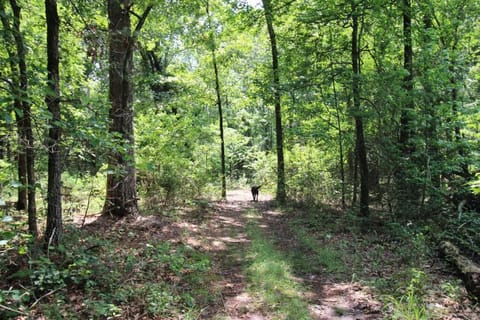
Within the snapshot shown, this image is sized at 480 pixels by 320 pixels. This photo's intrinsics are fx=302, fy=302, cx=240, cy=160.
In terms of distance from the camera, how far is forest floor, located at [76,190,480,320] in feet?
14.0

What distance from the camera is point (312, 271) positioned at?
5.95 meters

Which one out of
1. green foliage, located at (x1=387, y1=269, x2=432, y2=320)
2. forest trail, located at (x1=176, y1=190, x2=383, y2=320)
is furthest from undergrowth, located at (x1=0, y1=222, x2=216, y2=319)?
green foliage, located at (x1=387, y1=269, x2=432, y2=320)

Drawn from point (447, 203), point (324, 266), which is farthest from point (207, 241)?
point (447, 203)

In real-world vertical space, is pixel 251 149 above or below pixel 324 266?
above

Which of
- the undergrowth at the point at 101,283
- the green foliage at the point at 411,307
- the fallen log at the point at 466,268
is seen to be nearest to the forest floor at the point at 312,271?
the green foliage at the point at 411,307

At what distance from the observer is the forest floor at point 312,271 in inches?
168

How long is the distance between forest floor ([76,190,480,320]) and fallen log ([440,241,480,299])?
0.57 feet

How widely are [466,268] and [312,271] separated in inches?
98.8

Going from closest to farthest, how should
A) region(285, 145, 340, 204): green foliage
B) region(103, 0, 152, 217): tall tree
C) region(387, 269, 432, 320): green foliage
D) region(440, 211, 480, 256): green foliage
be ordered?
1. region(387, 269, 432, 320): green foliage
2. region(440, 211, 480, 256): green foliage
3. region(103, 0, 152, 217): tall tree
4. region(285, 145, 340, 204): green foliage

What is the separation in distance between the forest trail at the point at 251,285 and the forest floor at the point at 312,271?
0.01 metres

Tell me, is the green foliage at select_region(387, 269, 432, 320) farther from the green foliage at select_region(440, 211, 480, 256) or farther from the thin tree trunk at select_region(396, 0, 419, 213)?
the thin tree trunk at select_region(396, 0, 419, 213)

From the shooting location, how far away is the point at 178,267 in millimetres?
5375

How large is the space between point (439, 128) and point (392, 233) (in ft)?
9.64

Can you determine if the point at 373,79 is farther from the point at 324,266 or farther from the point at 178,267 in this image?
the point at 178,267
